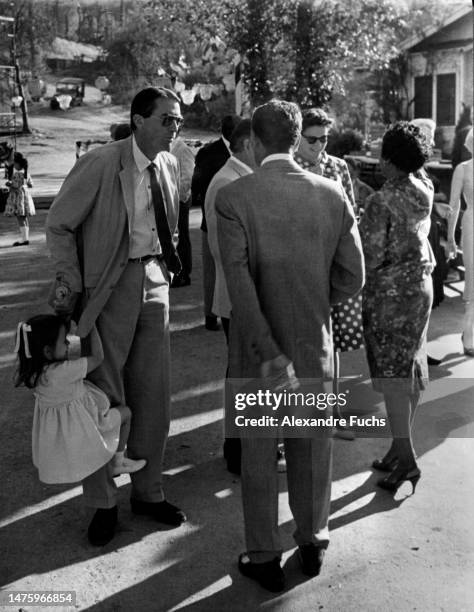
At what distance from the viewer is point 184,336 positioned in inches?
278

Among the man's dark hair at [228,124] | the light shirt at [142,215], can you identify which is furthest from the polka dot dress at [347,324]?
the man's dark hair at [228,124]

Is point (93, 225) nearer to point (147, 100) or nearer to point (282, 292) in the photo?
point (147, 100)

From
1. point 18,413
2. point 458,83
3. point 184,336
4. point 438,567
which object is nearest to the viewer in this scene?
point 438,567

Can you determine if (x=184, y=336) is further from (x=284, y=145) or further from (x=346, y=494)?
(x=284, y=145)

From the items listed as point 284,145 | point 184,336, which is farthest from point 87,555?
point 184,336

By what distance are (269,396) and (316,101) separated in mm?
17578

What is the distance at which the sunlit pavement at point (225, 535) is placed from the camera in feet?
10.5

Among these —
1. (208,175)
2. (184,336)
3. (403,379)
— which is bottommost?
(184,336)

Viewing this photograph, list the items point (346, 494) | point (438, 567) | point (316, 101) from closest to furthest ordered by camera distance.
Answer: point (438, 567) → point (346, 494) → point (316, 101)

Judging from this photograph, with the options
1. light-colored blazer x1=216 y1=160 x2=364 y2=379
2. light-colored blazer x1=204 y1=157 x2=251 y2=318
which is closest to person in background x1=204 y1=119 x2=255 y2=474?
light-colored blazer x1=204 y1=157 x2=251 y2=318

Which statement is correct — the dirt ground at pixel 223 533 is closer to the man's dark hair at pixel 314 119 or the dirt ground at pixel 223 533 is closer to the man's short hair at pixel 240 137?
the man's short hair at pixel 240 137

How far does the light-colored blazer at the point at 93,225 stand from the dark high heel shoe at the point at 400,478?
1689 millimetres

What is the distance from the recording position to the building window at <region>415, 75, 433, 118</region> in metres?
26.8

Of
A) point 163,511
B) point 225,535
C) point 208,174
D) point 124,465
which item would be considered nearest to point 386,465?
point 225,535
